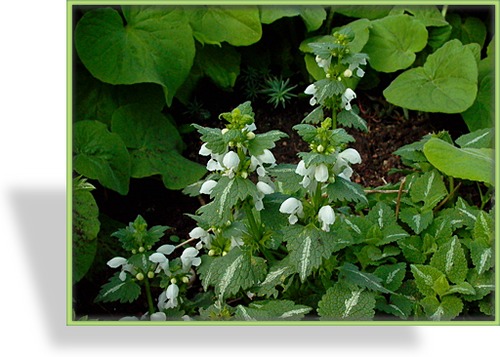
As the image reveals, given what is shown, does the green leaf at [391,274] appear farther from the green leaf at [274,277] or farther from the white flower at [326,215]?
the white flower at [326,215]

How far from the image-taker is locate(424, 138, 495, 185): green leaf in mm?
2066

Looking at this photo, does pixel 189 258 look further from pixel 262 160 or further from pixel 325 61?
pixel 325 61

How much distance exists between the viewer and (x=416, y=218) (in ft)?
7.20

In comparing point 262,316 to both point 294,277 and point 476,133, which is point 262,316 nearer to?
point 294,277

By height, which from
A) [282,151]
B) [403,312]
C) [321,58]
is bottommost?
[403,312]

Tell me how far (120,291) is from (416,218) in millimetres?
960

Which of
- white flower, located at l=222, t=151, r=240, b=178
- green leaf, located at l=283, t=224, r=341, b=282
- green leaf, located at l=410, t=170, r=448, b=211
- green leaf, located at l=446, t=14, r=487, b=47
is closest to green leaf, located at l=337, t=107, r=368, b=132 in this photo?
green leaf, located at l=410, t=170, r=448, b=211

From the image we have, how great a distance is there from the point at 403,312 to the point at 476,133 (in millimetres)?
802

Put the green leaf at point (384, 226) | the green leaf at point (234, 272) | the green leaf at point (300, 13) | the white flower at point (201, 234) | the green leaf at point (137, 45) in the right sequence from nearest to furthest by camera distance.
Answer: the green leaf at point (234, 272) → the white flower at point (201, 234) → the green leaf at point (384, 226) → the green leaf at point (137, 45) → the green leaf at point (300, 13)

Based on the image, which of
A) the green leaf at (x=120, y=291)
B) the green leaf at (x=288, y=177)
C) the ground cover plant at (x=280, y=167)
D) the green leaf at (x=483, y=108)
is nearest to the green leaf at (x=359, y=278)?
the ground cover plant at (x=280, y=167)

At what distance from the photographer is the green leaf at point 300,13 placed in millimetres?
2652

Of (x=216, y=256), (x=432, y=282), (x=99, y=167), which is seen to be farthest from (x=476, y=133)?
(x=99, y=167)

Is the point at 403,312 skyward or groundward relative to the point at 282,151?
groundward

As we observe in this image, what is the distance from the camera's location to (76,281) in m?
1.94
